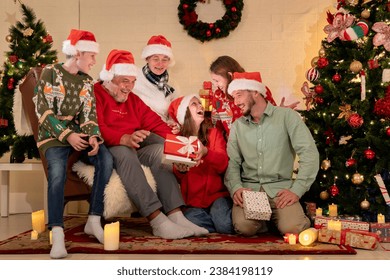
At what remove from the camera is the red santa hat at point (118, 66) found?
12.2 feet

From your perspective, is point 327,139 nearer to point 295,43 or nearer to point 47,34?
point 295,43

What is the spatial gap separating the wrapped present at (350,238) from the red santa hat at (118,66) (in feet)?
5.43

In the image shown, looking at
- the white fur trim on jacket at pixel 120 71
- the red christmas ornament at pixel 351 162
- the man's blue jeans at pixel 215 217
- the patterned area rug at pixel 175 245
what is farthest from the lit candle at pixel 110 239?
the red christmas ornament at pixel 351 162

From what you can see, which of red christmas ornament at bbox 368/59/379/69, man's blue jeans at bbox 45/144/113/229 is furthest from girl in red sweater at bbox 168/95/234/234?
red christmas ornament at bbox 368/59/379/69

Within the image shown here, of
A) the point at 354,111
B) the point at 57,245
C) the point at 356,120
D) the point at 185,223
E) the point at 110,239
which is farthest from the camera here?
the point at 354,111

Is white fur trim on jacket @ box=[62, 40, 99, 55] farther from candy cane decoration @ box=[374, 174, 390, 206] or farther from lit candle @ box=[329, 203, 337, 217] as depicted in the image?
candy cane decoration @ box=[374, 174, 390, 206]

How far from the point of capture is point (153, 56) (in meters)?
4.26

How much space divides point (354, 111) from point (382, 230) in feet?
2.96

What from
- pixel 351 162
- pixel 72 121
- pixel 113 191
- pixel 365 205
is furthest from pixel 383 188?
pixel 72 121

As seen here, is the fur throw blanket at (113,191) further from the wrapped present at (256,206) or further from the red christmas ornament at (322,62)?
the red christmas ornament at (322,62)

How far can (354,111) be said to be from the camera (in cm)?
391

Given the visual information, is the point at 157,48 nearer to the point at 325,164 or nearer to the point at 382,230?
the point at 325,164

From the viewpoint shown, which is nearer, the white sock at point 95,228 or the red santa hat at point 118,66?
the white sock at point 95,228

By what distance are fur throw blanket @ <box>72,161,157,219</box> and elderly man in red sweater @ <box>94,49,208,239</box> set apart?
0.04m
